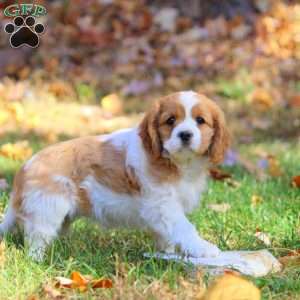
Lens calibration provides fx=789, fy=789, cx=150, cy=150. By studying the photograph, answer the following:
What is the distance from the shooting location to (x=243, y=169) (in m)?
7.33

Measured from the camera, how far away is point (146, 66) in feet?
36.2

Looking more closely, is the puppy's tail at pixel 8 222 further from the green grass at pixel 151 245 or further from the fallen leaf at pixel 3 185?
the fallen leaf at pixel 3 185

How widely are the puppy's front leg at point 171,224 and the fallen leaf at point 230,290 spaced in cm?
108

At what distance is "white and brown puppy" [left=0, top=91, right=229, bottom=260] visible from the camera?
4.80 metres

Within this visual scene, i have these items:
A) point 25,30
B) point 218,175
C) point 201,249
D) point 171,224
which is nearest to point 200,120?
point 171,224

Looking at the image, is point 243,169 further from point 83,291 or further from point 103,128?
point 83,291

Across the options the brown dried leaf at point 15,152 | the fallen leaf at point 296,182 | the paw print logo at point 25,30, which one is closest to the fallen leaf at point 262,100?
the paw print logo at point 25,30

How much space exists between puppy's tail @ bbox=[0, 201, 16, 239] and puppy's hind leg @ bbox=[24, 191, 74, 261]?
193 mm

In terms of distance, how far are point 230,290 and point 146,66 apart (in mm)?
7641

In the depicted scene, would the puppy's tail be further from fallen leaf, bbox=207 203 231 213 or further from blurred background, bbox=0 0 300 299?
fallen leaf, bbox=207 203 231 213

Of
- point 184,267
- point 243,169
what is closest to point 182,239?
point 184,267

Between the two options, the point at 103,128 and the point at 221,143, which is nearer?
the point at 221,143

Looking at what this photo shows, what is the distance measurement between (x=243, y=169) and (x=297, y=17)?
531 centimetres

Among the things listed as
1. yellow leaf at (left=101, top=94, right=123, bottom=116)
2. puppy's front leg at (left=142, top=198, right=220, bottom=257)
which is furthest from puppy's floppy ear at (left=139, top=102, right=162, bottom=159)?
yellow leaf at (left=101, top=94, right=123, bottom=116)
